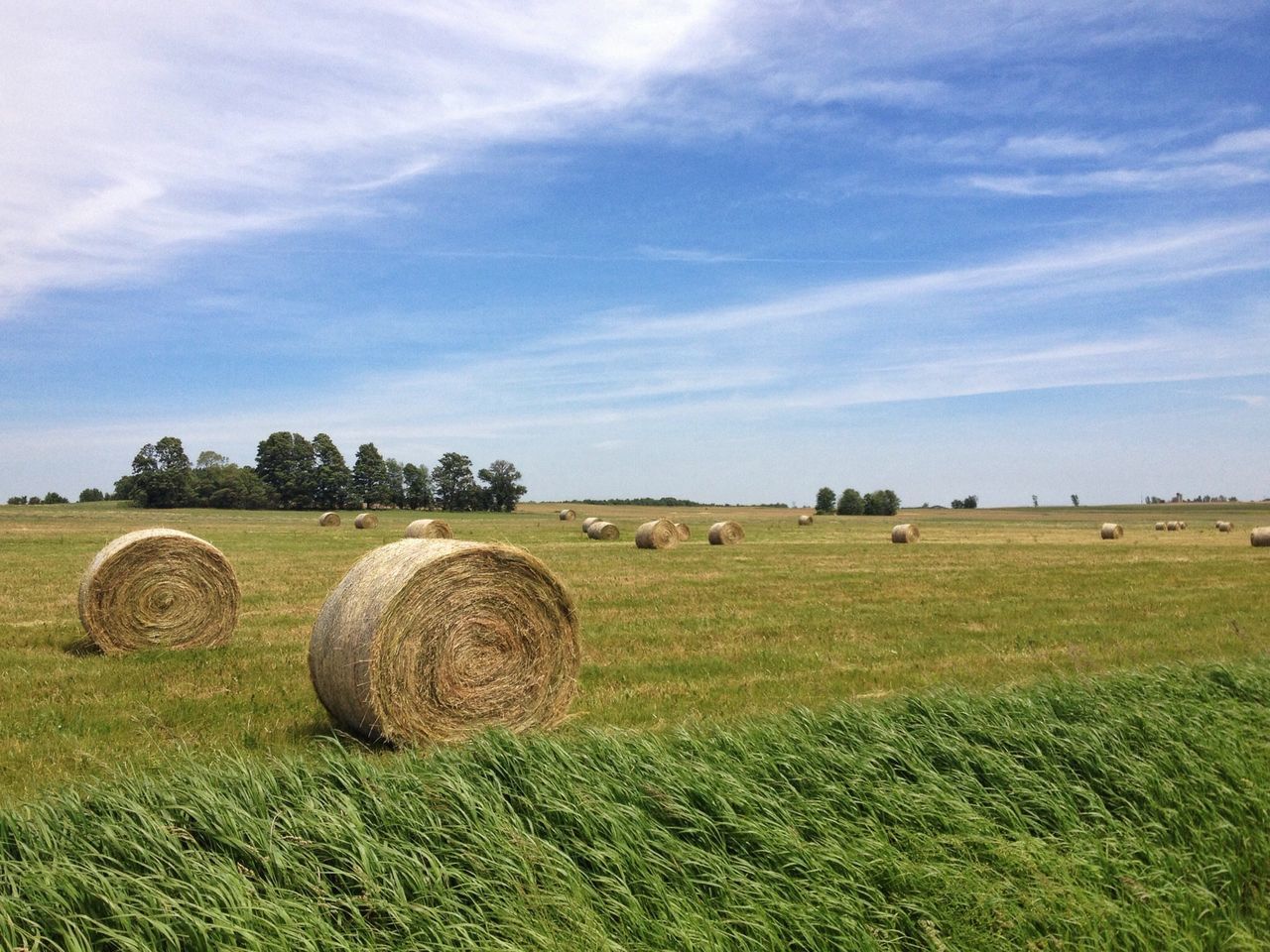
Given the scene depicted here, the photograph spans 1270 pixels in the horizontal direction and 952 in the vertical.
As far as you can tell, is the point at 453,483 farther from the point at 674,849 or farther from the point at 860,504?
the point at 674,849

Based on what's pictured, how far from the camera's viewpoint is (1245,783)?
19.8ft

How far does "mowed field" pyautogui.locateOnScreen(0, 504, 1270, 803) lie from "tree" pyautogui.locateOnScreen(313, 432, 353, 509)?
6929cm

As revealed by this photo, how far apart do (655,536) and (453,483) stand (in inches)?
2683

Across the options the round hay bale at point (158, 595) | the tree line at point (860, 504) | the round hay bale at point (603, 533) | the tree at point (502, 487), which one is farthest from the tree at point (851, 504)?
the round hay bale at point (158, 595)

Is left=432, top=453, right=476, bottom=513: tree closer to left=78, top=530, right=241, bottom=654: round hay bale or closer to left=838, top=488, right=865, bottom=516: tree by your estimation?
left=838, top=488, right=865, bottom=516: tree

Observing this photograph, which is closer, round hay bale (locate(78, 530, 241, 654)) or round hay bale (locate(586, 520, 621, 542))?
round hay bale (locate(78, 530, 241, 654))

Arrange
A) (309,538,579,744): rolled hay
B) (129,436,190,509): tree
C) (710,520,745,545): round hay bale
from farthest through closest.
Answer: (129,436,190,509): tree < (710,520,745,545): round hay bale < (309,538,579,744): rolled hay

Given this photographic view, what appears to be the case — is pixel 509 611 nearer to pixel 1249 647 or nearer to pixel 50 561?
pixel 1249 647

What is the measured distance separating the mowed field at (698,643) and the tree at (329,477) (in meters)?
69.3

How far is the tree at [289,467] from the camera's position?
308ft

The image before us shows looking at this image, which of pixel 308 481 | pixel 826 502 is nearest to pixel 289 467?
pixel 308 481

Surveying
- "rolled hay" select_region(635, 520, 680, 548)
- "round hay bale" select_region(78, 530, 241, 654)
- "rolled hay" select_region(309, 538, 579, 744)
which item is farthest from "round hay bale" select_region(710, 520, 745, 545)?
"rolled hay" select_region(309, 538, 579, 744)

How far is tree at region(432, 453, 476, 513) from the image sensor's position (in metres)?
98.2

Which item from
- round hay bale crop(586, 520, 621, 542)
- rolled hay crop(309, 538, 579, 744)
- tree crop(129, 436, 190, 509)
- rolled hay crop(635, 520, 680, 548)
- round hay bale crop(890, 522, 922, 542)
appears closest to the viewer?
rolled hay crop(309, 538, 579, 744)
